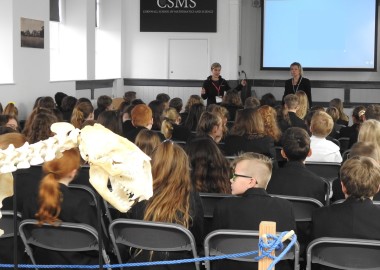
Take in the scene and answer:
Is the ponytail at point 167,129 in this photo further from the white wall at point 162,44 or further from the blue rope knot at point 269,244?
the white wall at point 162,44

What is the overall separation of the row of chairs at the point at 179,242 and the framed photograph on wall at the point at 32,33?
7947 millimetres

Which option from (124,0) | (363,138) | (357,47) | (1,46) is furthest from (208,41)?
(363,138)

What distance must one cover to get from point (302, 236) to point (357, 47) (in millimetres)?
11541

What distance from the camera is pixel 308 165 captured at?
19.4ft

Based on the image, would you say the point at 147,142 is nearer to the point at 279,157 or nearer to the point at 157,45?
the point at 279,157

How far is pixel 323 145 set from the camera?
6.50m

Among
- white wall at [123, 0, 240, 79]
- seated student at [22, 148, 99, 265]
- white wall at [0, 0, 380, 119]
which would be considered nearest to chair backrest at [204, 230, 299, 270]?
seated student at [22, 148, 99, 265]

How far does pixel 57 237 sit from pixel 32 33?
8.45 m

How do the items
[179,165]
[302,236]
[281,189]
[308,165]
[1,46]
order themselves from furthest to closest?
1. [1,46]
2. [308,165]
3. [281,189]
4. [302,236]
5. [179,165]

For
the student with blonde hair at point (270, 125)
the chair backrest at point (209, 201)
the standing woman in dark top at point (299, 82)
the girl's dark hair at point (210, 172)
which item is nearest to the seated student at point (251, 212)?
the chair backrest at point (209, 201)

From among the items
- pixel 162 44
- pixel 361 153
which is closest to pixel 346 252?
pixel 361 153

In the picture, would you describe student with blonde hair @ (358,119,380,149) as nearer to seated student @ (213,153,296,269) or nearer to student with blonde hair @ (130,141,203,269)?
seated student @ (213,153,296,269)

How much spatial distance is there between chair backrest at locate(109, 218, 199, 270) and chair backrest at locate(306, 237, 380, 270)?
636mm

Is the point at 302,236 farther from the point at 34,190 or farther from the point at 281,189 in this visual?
the point at 34,190
